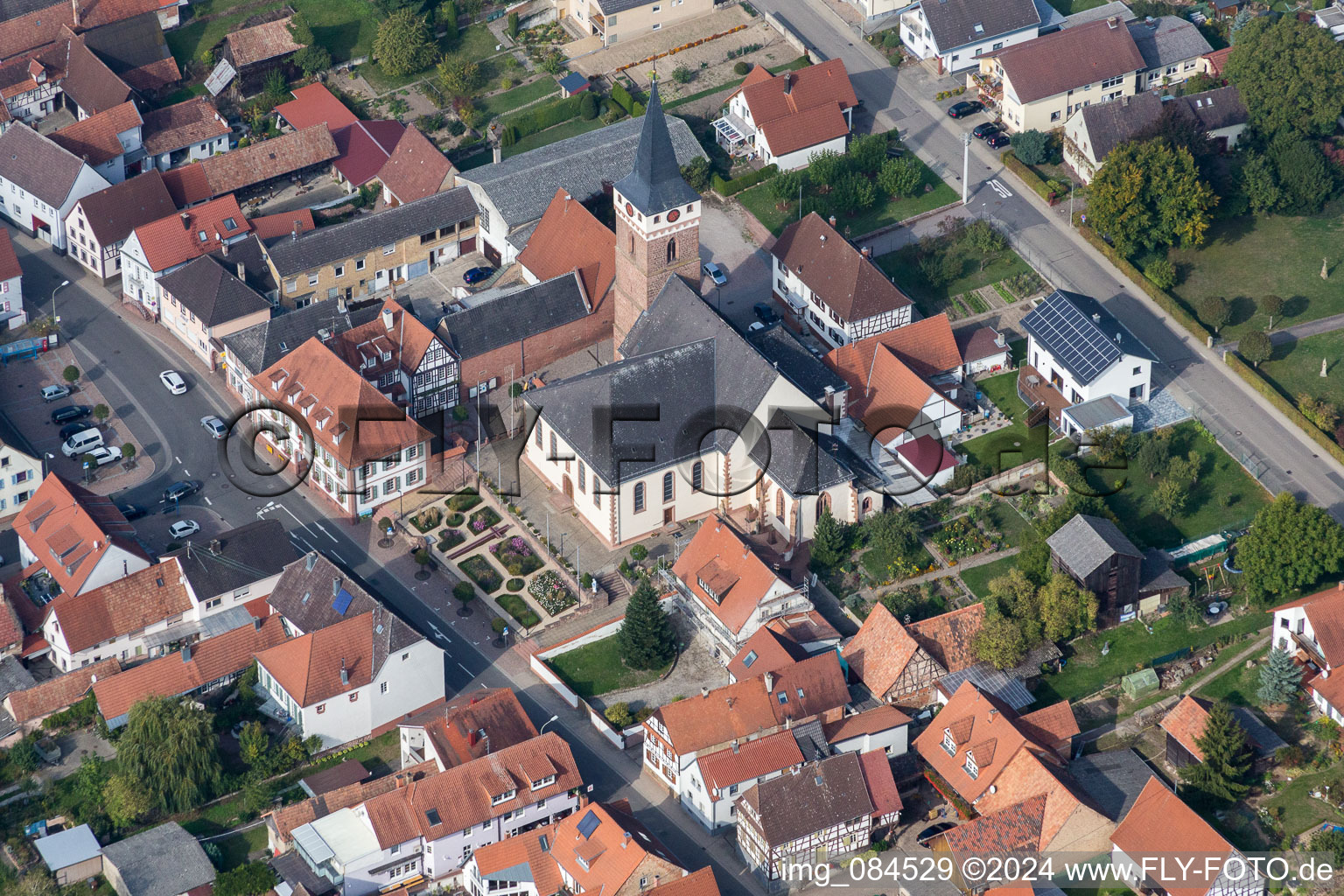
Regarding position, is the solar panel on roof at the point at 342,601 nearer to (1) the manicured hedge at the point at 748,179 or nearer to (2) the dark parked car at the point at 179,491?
(2) the dark parked car at the point at 179,491

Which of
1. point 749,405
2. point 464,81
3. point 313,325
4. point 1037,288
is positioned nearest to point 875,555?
point 749,405

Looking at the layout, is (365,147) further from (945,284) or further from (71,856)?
(71,856)

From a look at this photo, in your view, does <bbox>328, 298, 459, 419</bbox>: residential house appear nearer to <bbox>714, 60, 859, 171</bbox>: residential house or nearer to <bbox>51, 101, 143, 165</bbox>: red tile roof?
<bbox>51, 101, 143, 165</bbox>: red tile roof

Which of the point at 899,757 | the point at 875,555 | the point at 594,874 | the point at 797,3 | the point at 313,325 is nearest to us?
the point at 594,874

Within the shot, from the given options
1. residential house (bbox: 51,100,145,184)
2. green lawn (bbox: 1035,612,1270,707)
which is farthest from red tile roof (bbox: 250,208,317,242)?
green lawn (bbox: 1035,612,1270,707)

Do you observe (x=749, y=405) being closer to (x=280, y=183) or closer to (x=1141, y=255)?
(x=1141, y=255)

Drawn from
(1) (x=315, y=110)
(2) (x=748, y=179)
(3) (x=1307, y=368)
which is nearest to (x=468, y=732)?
(2) (x=748, y=179)
